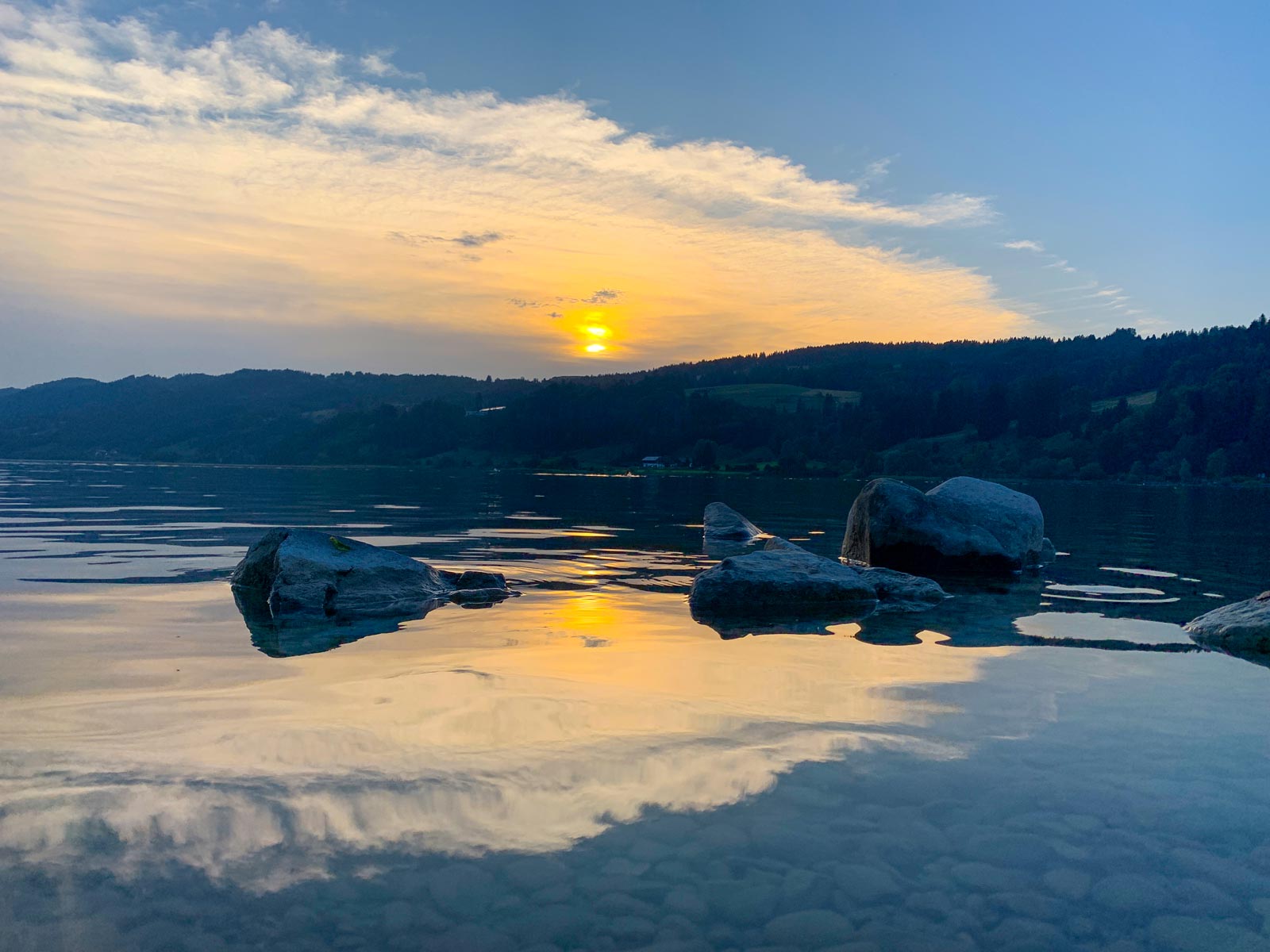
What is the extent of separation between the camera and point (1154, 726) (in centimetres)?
676

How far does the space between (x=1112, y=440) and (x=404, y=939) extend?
139 m

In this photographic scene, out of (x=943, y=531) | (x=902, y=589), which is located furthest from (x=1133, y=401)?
(x=902, y=589)

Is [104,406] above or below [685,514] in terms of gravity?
above

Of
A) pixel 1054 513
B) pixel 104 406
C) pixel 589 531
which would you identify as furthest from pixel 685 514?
pixel 104 406

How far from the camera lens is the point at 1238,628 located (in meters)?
10.5

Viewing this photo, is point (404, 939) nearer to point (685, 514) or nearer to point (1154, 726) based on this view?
point (1154, 726)

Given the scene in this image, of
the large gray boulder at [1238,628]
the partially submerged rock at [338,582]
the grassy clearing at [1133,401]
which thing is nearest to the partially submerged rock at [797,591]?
the partially submerged rock at [338,582]

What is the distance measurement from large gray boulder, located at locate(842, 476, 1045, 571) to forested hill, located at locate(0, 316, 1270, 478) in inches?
3995

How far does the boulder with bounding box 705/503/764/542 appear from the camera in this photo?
77.0ft

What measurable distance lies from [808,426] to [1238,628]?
142 m

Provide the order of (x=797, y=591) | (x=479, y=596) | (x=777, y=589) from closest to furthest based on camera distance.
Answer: (x=777, y=589)
(x=797, y=591)
(x=479, y=596)

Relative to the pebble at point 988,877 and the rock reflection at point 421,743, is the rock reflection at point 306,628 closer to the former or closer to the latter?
the rock reflection at point 421,743

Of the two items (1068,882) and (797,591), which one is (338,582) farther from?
(1068,882)

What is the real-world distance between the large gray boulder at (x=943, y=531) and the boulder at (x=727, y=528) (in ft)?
13.2
